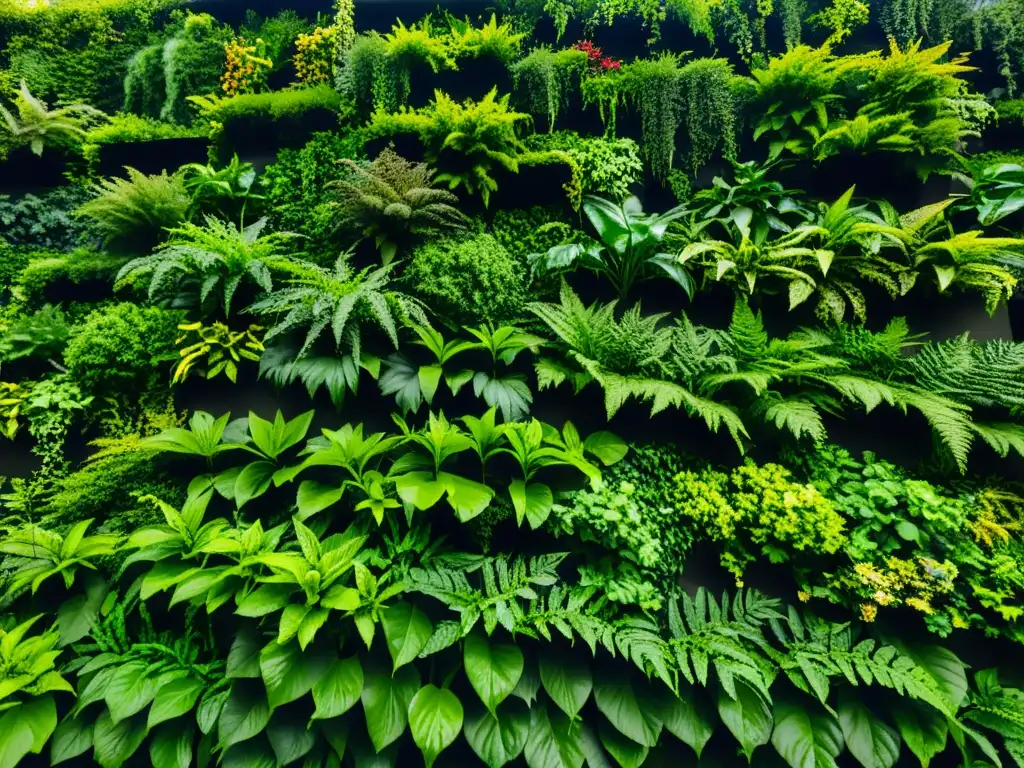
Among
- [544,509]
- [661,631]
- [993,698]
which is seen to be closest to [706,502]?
[661,631]

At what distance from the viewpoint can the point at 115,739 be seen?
88.4 inches

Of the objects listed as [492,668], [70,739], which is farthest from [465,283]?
[70,739]

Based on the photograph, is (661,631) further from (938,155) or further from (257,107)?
(257,107)

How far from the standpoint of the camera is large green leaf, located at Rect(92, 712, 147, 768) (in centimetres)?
221

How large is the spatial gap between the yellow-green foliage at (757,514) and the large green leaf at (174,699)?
264 centimetres

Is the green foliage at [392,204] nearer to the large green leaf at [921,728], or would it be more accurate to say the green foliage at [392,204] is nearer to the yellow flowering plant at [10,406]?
the yellow flowering plant at [10,406]

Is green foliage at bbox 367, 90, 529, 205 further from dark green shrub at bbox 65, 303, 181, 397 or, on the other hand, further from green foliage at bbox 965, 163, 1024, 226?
green foliage at bbox 965, 163, 1024, 226

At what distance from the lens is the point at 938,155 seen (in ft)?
12.6

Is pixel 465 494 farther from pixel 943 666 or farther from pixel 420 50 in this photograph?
pixel 420 50

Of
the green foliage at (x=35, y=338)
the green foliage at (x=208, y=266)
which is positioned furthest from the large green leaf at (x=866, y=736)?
the green foliage at (x=35, y=338)

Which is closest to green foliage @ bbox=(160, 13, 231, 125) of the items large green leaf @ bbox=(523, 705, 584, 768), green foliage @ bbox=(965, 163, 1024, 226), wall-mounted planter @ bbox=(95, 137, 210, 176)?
wall-mounted planter @ bbox=(95, 137, 210, 176)

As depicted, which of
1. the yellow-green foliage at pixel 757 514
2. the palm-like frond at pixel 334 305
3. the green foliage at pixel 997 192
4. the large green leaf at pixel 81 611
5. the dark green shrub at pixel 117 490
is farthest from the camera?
the green foliage at pixel 997 192

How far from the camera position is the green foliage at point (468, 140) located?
3.80 metres

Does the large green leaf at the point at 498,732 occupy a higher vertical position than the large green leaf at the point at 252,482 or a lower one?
lower
